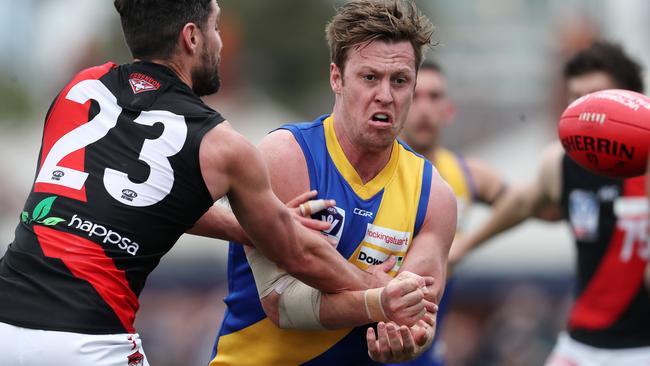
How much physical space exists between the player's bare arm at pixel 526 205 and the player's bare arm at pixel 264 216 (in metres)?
3.15

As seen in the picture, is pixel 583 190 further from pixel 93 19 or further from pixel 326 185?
pixel 93 19

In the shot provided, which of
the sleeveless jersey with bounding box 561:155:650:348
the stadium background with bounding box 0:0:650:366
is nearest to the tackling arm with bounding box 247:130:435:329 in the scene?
the sleeveless jersey with bounding box 561:155:650:348

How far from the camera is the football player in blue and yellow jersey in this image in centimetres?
548

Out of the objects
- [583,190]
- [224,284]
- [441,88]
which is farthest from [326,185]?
[224,284]

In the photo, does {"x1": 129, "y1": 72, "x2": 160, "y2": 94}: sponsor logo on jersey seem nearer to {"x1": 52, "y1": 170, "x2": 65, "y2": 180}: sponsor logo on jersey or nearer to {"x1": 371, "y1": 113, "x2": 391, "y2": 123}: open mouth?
{"x1": 52, "y1": 170, "x2": 65, "y2": 180}: sponsor logo on jersey

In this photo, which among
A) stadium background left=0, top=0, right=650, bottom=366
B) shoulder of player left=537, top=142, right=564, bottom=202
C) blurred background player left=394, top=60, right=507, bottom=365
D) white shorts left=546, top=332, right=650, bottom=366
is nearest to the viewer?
white shorts left=546, top=332, right=650, bottom=366

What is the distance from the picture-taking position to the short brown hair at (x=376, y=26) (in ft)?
18.4

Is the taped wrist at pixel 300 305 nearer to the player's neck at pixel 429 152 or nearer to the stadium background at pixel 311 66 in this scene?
the player's neck at pixel 429 152

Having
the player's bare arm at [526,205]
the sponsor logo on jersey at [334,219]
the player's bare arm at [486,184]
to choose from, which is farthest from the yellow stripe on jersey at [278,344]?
the player's bare arm at [486,184]

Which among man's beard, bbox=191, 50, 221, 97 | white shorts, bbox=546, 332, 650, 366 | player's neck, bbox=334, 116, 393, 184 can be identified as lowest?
white shorts, bbox=546, 332, 650, 366

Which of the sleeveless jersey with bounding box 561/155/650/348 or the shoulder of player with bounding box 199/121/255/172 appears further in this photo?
the sleeveless jersey with bounding box 561/155/650/348

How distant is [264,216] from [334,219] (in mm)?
586

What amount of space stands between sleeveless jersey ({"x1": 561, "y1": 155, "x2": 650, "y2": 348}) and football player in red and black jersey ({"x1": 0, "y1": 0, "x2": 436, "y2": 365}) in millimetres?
3447

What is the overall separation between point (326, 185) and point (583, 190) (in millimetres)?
3073
